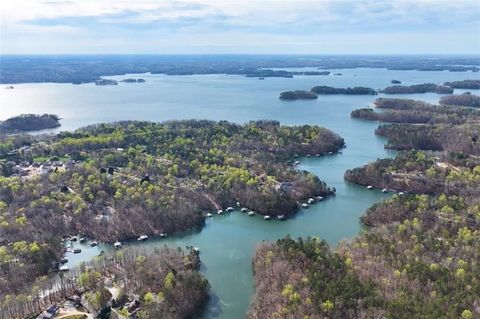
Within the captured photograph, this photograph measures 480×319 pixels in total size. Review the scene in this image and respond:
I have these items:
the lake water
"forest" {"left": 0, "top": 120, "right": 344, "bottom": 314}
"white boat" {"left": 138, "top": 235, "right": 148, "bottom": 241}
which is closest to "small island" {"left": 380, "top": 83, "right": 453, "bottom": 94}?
the lake water

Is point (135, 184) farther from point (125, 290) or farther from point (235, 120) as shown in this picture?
point (235, 120)

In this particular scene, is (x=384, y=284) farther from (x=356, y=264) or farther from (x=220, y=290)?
(x=220, y=290)

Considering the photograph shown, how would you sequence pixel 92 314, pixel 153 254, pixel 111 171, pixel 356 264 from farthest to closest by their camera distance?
pixel 111 171
pixel 153 254
pixel 356 264
pixel 92 314

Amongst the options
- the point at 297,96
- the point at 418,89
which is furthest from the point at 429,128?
the point at 418,89

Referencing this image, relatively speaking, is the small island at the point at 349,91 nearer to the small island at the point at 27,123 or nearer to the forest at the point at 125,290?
the small island at the point at 27,123

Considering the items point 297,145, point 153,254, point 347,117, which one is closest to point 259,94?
point 347,117
